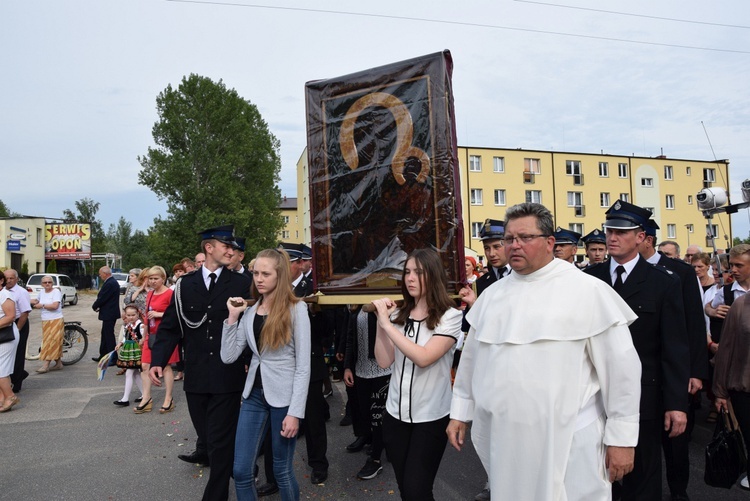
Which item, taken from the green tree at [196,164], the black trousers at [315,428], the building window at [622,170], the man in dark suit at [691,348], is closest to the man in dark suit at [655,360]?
the man in dark suit at [691,348]

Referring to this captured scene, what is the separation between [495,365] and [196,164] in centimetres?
4046

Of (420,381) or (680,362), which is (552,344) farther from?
(680,362)

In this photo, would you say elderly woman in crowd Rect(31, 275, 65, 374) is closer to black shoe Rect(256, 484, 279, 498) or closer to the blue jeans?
black shoe Rect(256, 484, 279, 498)

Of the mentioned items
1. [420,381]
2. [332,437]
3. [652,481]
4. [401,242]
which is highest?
[401,242]

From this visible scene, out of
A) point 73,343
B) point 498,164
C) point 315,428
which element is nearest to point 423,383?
point 315,428

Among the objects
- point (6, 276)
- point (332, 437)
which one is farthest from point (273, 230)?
point (332, 437)

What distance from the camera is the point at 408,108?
3.64m

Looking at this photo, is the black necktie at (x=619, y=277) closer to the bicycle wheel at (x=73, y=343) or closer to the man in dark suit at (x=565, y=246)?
the man in dark suit at (x=565, y=246)

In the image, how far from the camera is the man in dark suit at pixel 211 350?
394 cm

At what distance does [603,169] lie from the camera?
154 feet

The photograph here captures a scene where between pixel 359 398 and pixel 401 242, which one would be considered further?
pixel 359 398

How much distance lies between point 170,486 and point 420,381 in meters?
2.86

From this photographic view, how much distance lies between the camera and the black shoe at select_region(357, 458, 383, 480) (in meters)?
4.94

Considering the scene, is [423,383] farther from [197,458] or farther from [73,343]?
[73,343]
